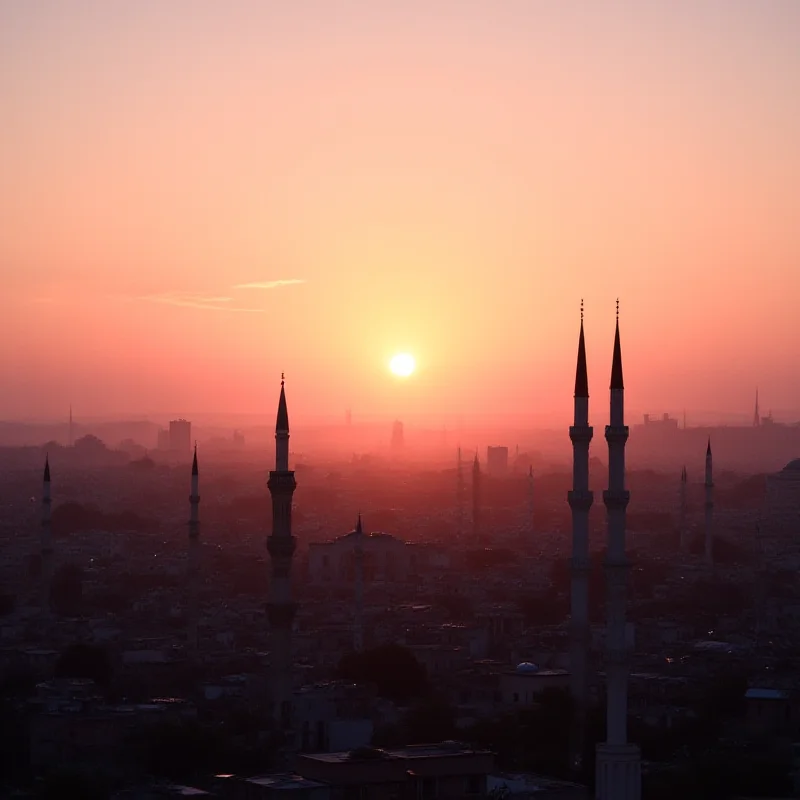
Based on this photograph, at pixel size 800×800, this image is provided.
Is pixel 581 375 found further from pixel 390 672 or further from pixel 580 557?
pixel 390 672

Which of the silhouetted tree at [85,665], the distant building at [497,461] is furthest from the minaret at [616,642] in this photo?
the distant building at [497,461]

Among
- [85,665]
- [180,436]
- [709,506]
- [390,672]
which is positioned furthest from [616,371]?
[180,436]

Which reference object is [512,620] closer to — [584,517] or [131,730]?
[584,517]

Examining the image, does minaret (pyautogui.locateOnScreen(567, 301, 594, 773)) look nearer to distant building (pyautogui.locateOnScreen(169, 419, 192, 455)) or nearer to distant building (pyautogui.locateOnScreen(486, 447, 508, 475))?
→ distant building (pyautogui.locateOnScreen(486, 447, 508, 475))

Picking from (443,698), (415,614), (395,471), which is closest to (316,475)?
(395,471)

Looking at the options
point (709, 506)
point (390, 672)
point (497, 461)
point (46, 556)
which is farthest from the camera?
point (497, 461)

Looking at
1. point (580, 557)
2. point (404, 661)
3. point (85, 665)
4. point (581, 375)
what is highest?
point (581, 375)

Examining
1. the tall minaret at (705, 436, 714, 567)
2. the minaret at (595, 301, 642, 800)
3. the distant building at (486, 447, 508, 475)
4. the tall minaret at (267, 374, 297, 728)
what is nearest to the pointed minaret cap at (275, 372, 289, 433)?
the tall minaret at (267, 374, 297, 728)
